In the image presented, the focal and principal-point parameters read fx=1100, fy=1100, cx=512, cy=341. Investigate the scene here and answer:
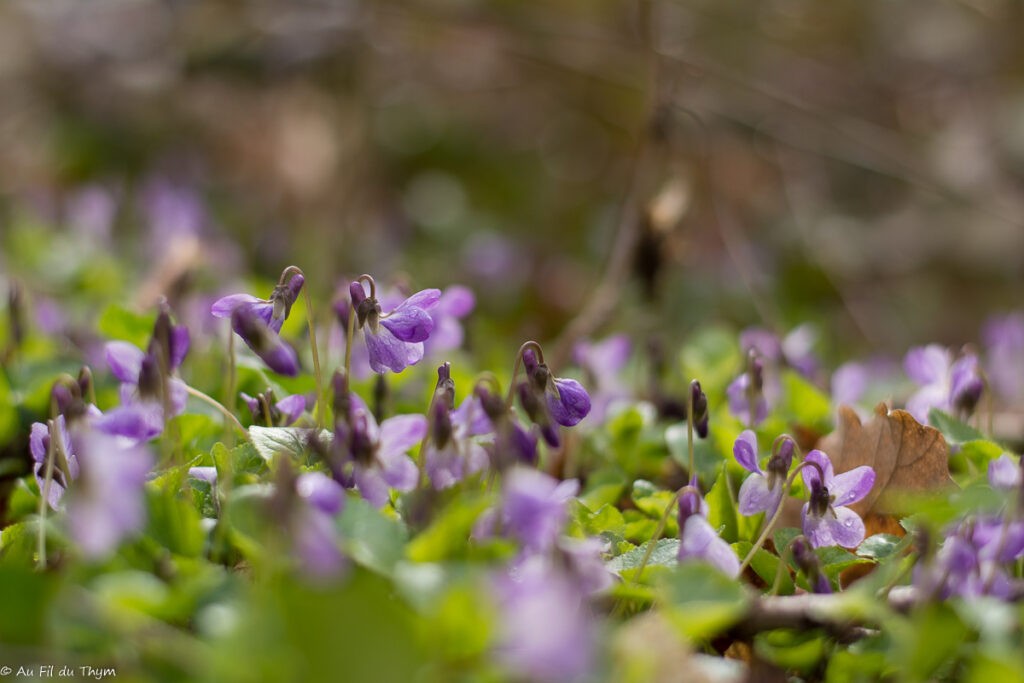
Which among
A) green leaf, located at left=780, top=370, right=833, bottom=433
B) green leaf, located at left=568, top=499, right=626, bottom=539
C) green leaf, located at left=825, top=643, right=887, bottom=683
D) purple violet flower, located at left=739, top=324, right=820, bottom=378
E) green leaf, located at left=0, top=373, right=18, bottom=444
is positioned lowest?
green leaf, located at left=825, top=643, right=887, bottom=683

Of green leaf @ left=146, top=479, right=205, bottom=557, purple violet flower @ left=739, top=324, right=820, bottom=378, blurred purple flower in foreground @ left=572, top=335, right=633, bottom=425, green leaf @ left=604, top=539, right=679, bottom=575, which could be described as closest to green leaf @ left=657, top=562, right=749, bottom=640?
green leaf @ left=604, top=539, right=679, bottom=575

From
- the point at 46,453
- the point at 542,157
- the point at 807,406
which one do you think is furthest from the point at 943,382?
the point at 542,157

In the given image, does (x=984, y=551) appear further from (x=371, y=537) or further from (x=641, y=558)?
(x=371, y=537)

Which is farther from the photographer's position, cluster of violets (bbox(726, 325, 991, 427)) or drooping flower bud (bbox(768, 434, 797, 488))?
cluster of violets (bbox(726, 325, 991, 427))

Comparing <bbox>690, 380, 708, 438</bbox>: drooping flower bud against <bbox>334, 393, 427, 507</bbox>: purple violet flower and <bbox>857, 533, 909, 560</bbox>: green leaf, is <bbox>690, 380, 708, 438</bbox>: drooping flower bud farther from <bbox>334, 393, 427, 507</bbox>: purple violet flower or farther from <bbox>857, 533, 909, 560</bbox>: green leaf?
<bbox>334, 393, 427, 507</bbox>: purple violet flower

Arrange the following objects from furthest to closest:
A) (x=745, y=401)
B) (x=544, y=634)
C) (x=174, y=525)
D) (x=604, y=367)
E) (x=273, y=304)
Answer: (x=604, y=367) → (x=745, y=401) → (x=273, y=304) → (x=174, y=525) → (x=544, y=634)

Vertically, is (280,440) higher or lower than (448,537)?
higher

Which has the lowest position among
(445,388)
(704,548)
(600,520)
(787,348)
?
(704,548)
